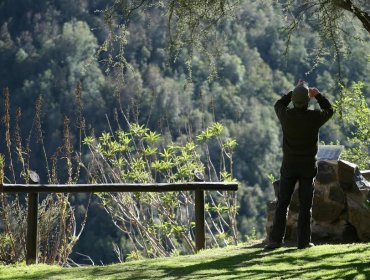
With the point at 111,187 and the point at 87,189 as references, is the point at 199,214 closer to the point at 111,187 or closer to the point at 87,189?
the point at 111,187

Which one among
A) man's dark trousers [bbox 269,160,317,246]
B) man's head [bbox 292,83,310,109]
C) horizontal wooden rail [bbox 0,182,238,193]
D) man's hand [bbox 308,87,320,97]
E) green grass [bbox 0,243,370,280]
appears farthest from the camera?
horizontal wooden rail [bbox 0,182,238,193]

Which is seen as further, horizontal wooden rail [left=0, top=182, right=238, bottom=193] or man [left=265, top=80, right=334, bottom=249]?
horizontal wooden rail [left=0, top=182, right=238, bottom=193]

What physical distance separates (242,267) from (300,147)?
1.32 metres

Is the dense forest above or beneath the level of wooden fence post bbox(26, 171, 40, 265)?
above

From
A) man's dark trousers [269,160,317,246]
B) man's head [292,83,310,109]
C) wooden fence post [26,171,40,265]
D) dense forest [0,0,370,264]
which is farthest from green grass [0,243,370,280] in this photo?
dense forest [0,0,370,264]

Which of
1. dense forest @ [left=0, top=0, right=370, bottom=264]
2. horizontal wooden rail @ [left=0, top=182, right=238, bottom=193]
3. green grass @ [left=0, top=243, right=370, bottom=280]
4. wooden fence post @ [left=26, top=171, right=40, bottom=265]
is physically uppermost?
dense forest @ [left=0, top=0, right=370, bottom=264]

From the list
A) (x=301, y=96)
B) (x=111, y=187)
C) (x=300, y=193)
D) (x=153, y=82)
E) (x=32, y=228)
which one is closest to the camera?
(x=301, y=96)

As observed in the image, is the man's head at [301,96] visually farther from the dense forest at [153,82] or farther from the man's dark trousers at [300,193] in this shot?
the dense forest at [153,82]

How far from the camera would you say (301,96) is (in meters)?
9.20

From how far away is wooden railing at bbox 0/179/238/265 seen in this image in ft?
36.2

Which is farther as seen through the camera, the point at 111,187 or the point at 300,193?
the point at 111,187

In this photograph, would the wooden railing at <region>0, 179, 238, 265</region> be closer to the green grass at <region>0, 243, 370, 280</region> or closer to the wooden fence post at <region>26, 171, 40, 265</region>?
the wooden fence post at <region>26, 171, 40, 265</region>

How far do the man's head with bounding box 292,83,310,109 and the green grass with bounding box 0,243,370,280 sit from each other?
1421 mm

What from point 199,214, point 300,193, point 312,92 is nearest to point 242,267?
point 300,193
